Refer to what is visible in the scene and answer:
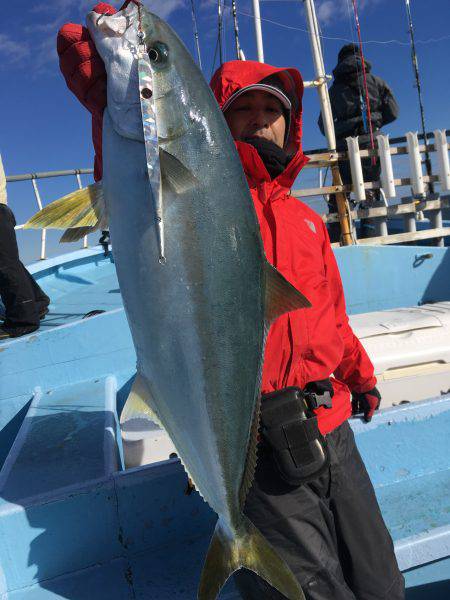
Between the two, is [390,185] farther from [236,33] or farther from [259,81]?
[259,81]

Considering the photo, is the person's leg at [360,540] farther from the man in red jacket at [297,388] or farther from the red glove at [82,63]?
the red glove at [82,63]

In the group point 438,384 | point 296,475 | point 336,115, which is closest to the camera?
point 296,475

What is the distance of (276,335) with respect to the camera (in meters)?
1.64

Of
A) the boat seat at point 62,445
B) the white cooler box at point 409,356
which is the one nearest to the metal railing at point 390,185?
the white cooler box at point 409,356

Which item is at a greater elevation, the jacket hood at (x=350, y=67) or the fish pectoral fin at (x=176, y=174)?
the jacket hood at (x=350, y=67)

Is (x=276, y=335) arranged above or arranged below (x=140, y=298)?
below

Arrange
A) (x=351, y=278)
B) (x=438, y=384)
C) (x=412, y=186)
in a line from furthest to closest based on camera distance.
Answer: (x=412, y=186), (x=351, y=278), (x=438, y=384)

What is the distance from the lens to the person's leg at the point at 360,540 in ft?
5.53

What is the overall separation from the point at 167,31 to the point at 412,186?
7103mm

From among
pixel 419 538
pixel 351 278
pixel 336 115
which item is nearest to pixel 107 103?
pixel 419 538

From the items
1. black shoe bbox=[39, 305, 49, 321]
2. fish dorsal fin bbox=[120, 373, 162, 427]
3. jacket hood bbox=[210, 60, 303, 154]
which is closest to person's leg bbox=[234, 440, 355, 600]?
fish dorsal fin bbox=[120, 373, 162, 427]

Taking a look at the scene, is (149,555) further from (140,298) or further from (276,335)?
(140,298)

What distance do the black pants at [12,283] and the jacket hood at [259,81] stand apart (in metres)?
3.34

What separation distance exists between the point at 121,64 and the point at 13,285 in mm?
3908
